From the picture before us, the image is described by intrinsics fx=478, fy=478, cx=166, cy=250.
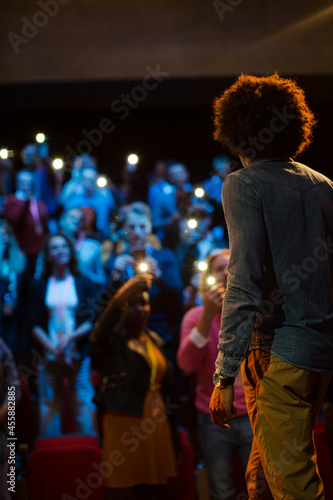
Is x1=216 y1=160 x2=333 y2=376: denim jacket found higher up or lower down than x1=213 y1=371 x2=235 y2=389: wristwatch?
higher up

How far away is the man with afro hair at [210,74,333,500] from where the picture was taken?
1.30 metres

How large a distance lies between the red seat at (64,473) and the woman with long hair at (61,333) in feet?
2.43

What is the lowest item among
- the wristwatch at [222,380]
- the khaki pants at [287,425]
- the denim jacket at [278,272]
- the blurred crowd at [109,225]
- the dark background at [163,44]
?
the khaki pants at [287,425]

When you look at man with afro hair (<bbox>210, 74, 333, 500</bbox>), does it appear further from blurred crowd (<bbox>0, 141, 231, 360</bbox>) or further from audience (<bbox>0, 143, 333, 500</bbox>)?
blurred crowd (<bbox>0, 141, 231, 360</bbox>)

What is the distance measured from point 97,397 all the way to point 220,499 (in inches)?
33.2

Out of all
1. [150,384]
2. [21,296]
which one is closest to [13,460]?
[150,384]

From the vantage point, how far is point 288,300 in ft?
4.47

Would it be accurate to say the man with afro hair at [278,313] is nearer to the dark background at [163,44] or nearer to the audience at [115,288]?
the audience at [115,288]

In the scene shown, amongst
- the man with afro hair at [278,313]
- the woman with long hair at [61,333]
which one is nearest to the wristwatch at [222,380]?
the man with afro hair at [278,313]

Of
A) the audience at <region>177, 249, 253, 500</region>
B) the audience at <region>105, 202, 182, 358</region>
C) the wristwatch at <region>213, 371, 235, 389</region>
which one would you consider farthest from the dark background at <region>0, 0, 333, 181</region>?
the wristwatch at <region>213, 371, 235, 389</region>

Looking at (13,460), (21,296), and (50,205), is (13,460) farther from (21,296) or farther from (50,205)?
(50,205)

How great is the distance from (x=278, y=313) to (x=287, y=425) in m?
0.30

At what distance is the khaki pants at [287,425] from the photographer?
1.27 m

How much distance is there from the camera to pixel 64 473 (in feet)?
8.84
